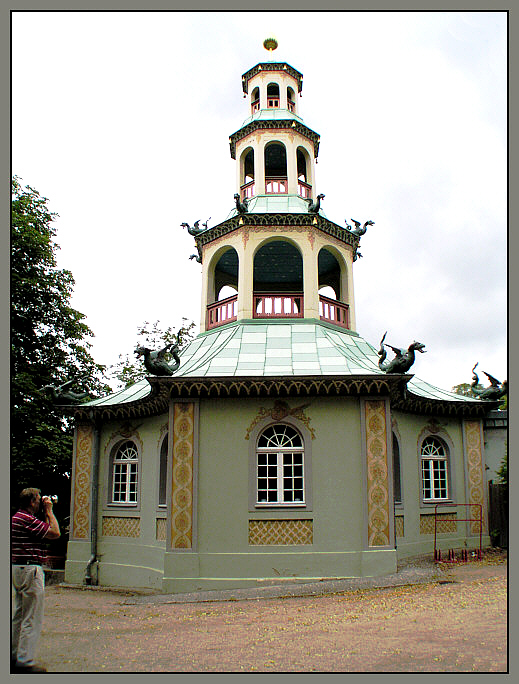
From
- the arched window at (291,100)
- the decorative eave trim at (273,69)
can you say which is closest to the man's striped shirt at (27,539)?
the arched window at (291,100)

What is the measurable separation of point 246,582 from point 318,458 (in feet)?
9.46

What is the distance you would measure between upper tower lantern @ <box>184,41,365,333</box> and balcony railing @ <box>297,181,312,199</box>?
1.2 inches

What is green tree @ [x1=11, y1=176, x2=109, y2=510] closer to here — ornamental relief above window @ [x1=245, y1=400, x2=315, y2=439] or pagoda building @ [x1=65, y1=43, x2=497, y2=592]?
pagoda building @ [x1=65, y1=43, x2=497, y2=592]

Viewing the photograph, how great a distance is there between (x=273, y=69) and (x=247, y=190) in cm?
435

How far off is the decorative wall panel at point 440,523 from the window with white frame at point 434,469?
439mm

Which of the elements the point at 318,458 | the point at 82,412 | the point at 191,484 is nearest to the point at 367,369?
the point at 318,458

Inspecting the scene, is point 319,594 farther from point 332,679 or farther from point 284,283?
point 284,283

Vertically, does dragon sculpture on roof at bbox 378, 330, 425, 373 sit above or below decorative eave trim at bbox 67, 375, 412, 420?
above

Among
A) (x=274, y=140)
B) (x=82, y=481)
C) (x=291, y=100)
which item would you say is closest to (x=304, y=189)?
(x=274, y=140)

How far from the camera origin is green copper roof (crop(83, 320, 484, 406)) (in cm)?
1282

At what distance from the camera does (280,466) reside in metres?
12.5

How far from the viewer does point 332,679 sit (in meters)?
5.36

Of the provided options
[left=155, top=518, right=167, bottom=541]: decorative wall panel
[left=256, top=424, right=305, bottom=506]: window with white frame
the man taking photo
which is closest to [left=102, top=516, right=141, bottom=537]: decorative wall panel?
[left=155, top=518, right=167, bottom=541]: decorative wall panel

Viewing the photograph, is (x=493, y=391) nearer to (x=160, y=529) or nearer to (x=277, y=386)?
(x=277, y=386)
